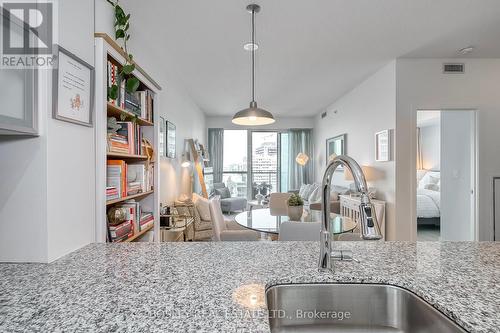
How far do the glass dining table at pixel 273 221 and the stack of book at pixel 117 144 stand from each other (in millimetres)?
1227

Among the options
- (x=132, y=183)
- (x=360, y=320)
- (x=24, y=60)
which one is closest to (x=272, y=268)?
(x=360, y=320)

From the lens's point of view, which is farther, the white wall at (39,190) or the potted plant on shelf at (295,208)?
the potted plant on shelf at (295,208)

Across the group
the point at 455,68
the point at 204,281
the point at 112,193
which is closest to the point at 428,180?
the point at 455,68

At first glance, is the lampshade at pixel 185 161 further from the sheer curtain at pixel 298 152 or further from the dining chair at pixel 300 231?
the sheer curtain at pixel 298 152

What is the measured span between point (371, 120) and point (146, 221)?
3699 millimetres

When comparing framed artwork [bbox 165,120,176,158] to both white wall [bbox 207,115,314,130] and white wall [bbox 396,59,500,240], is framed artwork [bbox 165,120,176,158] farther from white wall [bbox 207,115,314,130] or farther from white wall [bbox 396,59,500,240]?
white wall [bbox 207,115,314,130]

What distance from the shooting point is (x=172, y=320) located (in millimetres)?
663

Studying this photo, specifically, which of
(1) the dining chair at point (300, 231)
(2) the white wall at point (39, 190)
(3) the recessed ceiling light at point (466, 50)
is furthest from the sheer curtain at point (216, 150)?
Result: (2) the white wall at point (39, 190)

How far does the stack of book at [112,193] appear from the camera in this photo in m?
1.67

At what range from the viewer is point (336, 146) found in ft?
20.0

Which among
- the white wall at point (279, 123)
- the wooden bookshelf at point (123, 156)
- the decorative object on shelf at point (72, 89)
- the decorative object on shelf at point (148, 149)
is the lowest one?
the wooden bookshelf at point (123, 156)

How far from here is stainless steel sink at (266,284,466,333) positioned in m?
0.90

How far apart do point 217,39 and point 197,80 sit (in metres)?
1.60

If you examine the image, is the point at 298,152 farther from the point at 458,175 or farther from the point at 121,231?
the point at 121,231
